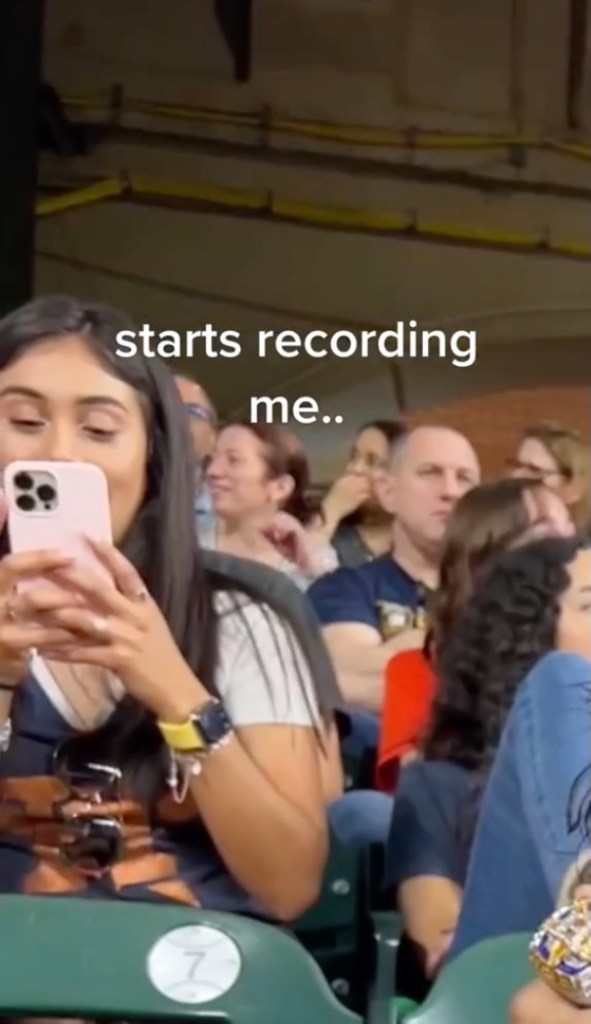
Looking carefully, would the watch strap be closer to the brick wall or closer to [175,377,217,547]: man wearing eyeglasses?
[175,377,217,547]: man wearing eyeglasses

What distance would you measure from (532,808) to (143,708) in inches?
10.7

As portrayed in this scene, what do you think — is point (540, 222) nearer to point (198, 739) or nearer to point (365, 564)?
point (365, 564)

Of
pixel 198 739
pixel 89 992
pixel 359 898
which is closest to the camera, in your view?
pixel 89 992

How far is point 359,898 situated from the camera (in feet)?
3.90

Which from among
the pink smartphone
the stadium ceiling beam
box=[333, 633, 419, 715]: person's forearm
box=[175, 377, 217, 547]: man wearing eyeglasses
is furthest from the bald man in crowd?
the stadium ceiling beam

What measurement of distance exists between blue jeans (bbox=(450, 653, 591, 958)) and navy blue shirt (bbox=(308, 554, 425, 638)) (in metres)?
0.11

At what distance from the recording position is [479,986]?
2.76 ft

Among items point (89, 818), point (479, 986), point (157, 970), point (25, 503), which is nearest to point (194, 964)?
point (157, 970)

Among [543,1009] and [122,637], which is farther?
[122,637]

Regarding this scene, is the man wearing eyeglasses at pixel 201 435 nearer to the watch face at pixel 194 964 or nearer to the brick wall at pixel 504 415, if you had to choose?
the brick wall at pixel 504 415

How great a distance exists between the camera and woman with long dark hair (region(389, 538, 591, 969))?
1188 millimetres

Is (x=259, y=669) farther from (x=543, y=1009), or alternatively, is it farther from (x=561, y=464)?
(x=543, y=1009)

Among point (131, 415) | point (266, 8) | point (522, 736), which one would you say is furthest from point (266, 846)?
point (266, 8)

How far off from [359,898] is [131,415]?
39cm
